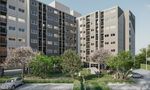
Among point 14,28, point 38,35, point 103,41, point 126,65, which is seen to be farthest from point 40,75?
point 103,41

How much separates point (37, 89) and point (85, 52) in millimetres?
65573

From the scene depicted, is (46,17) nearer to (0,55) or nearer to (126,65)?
(0,55)

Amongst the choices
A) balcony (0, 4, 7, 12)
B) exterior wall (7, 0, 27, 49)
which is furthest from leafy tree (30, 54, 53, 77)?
balcony (0, 4, 7, 12)

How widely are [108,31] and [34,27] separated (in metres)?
30.3

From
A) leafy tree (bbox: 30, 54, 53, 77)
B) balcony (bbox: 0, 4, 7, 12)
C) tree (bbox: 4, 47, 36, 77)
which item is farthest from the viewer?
balcony (bbox: 0, 4, 7, 12)

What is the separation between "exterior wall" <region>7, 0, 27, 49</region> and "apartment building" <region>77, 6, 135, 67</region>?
33.1m

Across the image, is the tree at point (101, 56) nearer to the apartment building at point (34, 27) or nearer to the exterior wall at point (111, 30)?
the exterior wall at point (111, 30)

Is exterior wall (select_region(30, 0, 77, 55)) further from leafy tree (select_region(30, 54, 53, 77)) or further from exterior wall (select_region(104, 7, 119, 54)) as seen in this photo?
leafy tree (select_region(30, 54, 53, 77))

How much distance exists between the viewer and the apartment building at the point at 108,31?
8438 cm

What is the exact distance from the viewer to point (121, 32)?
8625 centimetres

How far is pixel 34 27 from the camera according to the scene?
74750mm

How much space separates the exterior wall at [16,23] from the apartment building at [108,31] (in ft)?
109

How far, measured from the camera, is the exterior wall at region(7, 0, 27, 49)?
6656 cm

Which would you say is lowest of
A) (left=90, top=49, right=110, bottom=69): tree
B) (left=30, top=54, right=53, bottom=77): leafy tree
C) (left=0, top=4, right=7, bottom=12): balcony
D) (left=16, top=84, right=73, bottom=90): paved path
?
(left=16, top=84, right=73, bottom=90): paved path
